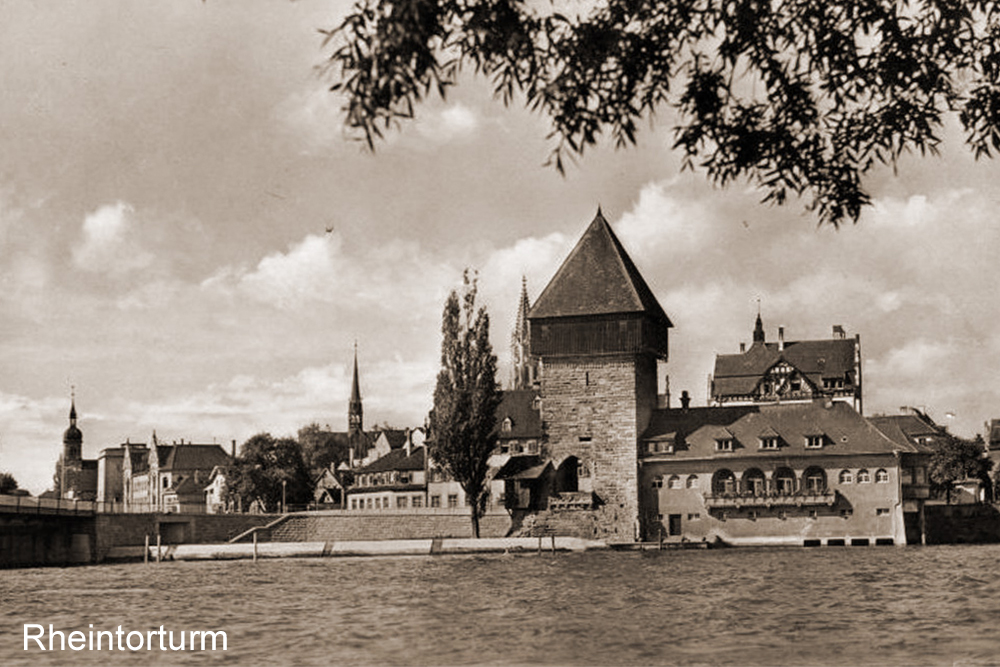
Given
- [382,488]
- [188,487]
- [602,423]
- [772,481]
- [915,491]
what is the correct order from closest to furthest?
1. [915,491]
2. [772,481]
3. [602,423]
4. [382,488]
5. [188,487]

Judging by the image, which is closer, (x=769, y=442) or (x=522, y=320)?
(x=769, y=442)

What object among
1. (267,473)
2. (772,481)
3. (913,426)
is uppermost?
(913,426)

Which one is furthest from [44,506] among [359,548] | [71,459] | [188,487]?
[71,459]

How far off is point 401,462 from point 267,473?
9641 millimetres

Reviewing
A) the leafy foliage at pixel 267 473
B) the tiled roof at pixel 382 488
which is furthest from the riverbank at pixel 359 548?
the leafy foliage at pixel 267 473

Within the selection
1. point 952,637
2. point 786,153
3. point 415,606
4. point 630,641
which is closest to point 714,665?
point 630,641

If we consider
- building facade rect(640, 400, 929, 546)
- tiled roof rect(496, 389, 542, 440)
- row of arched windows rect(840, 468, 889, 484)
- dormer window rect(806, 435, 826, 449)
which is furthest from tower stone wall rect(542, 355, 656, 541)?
tiled roof rect(496, 389, 542, 440)

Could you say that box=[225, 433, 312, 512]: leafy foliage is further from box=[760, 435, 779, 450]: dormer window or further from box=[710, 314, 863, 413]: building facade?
box=[760, 435, 779, 450]: dormer window

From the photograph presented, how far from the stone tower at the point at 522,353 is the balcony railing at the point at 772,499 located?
55944mm

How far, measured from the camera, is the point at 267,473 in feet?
300

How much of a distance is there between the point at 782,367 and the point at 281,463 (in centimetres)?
3568

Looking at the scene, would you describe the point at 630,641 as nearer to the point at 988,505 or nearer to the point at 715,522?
the point at 715,522

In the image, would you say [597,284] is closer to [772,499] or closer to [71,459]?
[772,499]

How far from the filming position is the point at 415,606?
88.7ft
